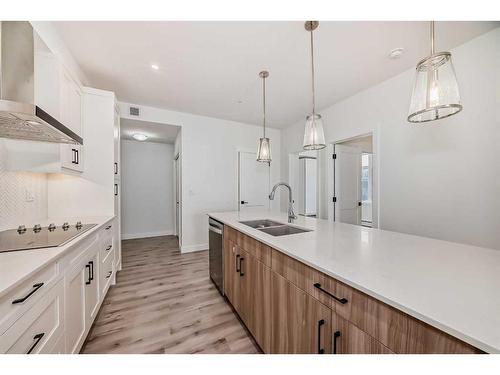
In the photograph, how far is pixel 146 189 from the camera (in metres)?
5.23

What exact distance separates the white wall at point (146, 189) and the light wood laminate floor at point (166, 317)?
211 centimetres

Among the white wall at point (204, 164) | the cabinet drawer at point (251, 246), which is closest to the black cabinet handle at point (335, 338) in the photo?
the cabinet drawer at point (251, 246)

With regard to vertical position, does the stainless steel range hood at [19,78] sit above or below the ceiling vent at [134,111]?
below

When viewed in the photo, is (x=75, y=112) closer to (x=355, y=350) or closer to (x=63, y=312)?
(x=63, y=312)

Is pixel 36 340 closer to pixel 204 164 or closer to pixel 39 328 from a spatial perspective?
pixel 39 328

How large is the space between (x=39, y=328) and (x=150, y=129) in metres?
3.78

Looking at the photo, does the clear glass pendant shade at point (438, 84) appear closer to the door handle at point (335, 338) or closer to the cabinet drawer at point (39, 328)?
the door handle at point (335, 338)

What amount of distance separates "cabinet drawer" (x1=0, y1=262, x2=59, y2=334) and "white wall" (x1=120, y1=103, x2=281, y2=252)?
291cm

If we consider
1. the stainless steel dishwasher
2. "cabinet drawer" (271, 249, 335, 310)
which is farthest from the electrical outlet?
"cabinet drawer" (271, 249, 335, 310)

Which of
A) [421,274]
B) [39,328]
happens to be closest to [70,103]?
[39,328]

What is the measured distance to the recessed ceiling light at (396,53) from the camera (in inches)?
82.9

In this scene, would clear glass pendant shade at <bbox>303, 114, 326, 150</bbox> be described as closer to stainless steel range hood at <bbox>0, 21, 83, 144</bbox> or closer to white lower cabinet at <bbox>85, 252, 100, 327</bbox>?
stainless steel range hood at <bbox>0, 21, 83, 144</bbox>

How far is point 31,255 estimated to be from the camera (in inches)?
41.0
